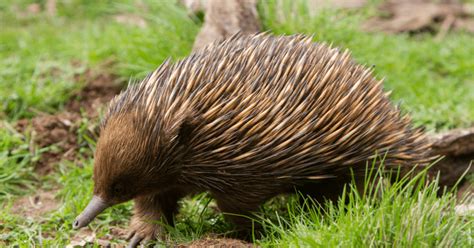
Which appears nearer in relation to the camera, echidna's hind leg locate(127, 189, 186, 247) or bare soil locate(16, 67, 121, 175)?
echidna's hind leg locate(127, 189, 186, 247)

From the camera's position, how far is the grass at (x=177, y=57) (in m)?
3.04

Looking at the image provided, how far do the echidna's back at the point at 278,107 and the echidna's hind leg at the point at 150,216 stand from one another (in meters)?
0.50

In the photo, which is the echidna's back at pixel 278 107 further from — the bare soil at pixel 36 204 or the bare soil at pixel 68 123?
the bare soil at pixel 68 123

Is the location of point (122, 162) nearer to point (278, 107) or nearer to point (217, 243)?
point (217, 243)

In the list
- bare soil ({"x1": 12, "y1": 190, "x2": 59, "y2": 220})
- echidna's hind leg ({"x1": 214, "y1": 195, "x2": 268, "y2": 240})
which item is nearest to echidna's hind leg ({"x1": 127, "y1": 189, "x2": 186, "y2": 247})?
echidna's hind leg ({"x1": 214, "y1": 195, "x2": 268, "y2": 240})

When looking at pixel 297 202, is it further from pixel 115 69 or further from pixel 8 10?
pixel 8 10

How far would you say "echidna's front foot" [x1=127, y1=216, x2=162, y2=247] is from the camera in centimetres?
387

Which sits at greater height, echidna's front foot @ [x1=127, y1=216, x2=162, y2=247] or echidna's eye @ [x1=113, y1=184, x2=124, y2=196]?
echidna's eye @ [x1=113, y1=184, x2=124, y2=196]

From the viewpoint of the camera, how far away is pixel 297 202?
4086mm

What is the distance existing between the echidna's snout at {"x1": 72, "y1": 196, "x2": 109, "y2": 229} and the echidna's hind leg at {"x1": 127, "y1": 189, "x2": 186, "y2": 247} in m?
0.39

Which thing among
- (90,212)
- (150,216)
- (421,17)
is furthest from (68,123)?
(421,17)

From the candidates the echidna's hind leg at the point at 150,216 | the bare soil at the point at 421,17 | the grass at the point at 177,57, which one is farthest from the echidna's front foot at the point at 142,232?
the bare soil at the point at 421,17

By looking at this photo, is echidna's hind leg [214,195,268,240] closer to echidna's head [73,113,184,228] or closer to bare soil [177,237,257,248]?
bare soil [177,237,257,248]

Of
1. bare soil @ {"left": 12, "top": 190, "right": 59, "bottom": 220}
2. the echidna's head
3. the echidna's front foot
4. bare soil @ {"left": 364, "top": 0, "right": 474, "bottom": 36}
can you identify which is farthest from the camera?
bare soil @ {"left": 364, "top": 0, "right": 474, "bottom": 36}
